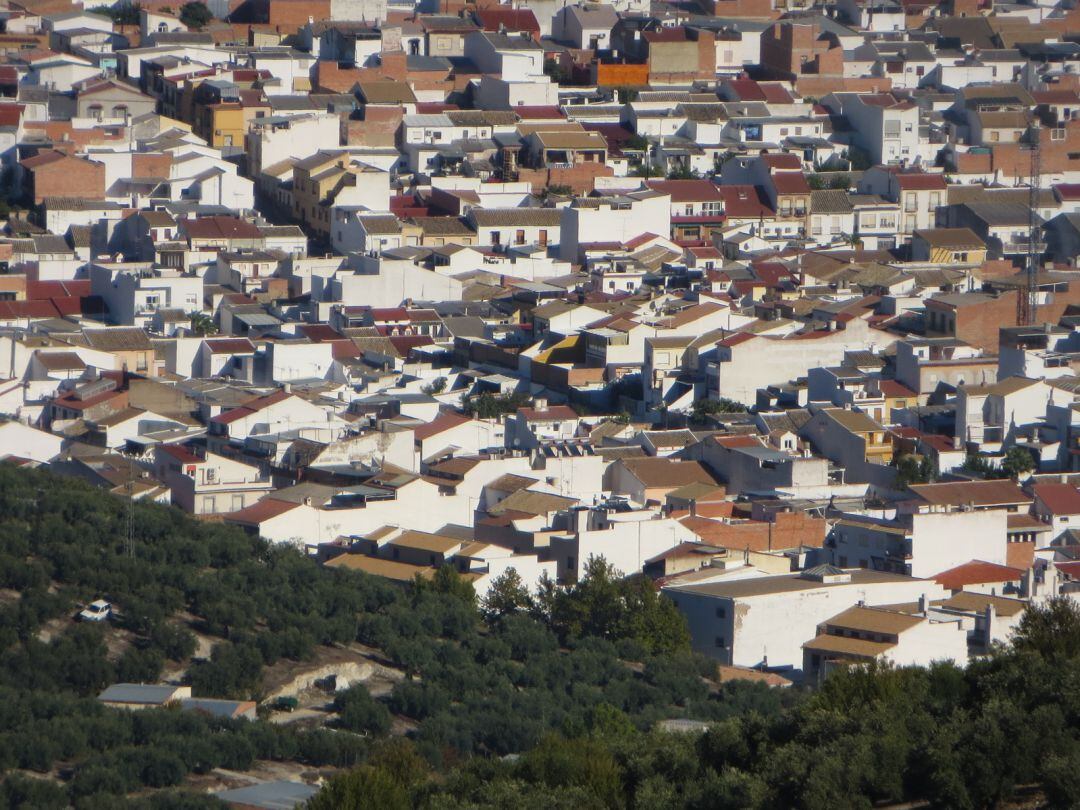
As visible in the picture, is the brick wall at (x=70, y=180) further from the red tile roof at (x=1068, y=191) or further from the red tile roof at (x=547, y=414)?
the red tile roof at (x=1068, y=191)

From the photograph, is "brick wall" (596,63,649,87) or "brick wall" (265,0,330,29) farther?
"brick wall" (265,0,330,29)

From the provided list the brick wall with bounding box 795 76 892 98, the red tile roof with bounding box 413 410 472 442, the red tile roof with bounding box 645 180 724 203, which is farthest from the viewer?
the brick wall with bounding box 795 76 892 98

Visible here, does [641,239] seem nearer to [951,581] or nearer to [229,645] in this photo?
[951,581]

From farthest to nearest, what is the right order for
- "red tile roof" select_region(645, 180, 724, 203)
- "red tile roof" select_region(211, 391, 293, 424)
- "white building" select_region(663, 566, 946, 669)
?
1. "red tile roof" select_region(645, 180, 724, 203)
2. "red tile roof" select_region(211, 391, 293, 424)
3. "white building" select_region(663, 566, 946, 669)

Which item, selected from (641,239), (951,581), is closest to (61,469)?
(951,581)

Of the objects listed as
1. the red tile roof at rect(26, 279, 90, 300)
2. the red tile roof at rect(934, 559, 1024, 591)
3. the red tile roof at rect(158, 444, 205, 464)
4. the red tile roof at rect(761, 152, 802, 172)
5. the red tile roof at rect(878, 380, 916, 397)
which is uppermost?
the red tile roof at rect(761, 152, 802, 172)

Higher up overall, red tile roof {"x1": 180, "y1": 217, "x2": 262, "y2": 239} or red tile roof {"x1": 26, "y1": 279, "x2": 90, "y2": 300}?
red tile roof {"x1": 180, "y1": 217, "x2": 262, "y2": 239}

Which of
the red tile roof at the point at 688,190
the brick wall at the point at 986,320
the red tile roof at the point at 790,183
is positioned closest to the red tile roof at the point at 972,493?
the brick wall at the point at 986,320

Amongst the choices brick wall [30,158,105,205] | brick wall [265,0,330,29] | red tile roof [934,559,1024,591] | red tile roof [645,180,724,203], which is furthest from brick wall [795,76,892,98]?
red tile roof [934,559,1024,591]

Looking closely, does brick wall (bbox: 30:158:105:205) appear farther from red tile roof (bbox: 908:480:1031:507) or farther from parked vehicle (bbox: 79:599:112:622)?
parked vehicle (bbox: 79:599:112:622)

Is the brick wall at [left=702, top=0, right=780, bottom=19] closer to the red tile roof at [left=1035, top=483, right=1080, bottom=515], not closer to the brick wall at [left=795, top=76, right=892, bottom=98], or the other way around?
the brick wall at [left=795, top=76, right=892, bottom=98]
